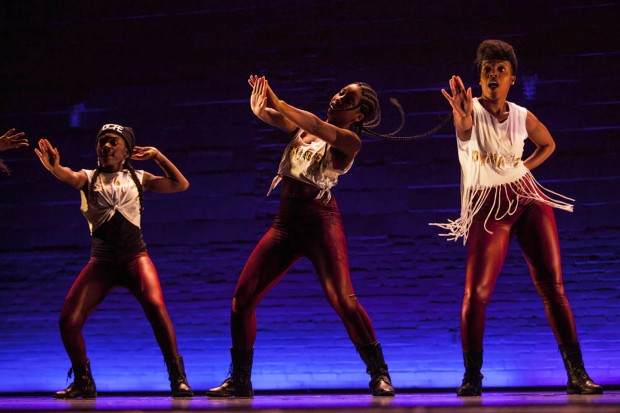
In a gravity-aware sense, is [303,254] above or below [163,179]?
below

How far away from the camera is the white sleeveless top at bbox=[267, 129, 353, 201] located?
3.72m

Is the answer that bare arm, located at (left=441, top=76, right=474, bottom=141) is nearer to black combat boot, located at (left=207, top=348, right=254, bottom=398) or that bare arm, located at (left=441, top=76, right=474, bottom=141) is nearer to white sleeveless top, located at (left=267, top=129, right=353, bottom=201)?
white sleeveless top, located at (left=267, top=129, right=353, bottom=201)

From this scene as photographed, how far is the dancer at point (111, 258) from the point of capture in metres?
3.93

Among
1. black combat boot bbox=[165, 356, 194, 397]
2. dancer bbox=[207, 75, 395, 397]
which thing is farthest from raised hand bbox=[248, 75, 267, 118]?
black combat boot bbox=[165, 356, 194, 397]

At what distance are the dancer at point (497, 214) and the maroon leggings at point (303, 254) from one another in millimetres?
521

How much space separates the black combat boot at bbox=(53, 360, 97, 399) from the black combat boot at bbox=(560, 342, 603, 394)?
88.5 inches

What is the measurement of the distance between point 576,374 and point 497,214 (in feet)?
2.46

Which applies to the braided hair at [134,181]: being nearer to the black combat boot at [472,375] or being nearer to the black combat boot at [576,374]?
the black combat boot at [472,375]

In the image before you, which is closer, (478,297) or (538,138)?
(478,297)

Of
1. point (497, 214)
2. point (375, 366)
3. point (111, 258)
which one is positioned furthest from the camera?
point (111, 258)

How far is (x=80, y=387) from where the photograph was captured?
3.94 m

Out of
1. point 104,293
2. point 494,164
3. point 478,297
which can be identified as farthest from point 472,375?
point 104,293

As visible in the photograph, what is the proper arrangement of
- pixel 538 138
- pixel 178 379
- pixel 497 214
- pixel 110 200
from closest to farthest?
pixel 497 214 → pixel 538 138 → pixel 178 379 → pixel 110 200

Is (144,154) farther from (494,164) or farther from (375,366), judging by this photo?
(494,164)
